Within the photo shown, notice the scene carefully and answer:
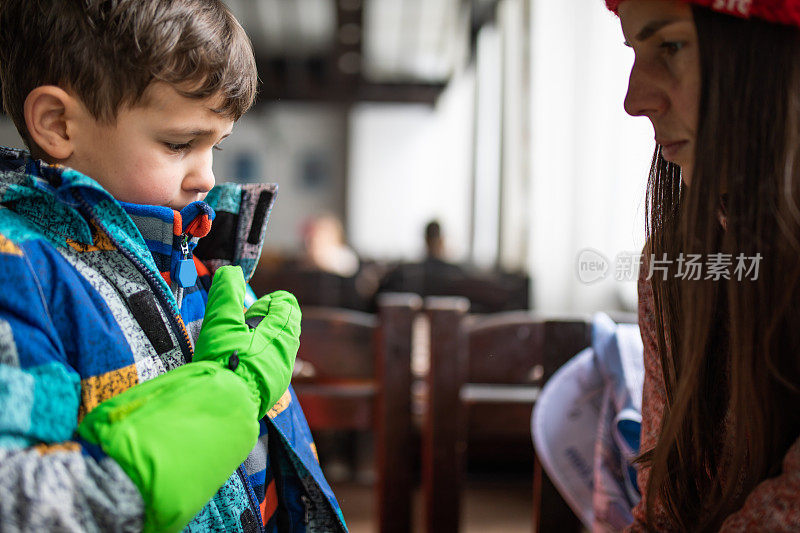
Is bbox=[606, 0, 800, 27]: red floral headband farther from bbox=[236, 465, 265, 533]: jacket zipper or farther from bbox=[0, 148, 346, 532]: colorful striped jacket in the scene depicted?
bbox=[236, 465, 265, 533]: jacket zipper

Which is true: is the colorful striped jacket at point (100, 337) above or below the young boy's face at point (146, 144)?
below

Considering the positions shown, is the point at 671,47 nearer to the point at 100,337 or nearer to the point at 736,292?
the point at 736,292

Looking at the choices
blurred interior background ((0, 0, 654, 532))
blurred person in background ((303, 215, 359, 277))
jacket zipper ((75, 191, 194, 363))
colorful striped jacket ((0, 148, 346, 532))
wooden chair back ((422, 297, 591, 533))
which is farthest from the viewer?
blurred person in background ((303, 215, 359, 277))

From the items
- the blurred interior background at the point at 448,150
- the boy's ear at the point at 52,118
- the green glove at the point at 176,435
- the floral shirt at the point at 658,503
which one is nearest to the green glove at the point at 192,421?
the green glove at the point at 176,435

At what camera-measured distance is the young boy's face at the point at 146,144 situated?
0.59m

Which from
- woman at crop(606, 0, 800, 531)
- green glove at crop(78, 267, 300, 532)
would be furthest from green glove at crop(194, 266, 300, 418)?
woman at crop(606, 0, 800, 531)

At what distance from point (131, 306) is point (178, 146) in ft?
0.54

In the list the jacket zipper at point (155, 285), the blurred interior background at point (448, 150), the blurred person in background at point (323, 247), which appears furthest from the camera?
the blurred person in background at point (323, 247)

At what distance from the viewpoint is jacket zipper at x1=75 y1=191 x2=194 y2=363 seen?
1.83ft

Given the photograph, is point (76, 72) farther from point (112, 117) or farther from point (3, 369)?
point (3, 369)

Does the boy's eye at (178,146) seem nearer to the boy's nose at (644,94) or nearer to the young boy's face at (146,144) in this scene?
the young boy's face at (146,144)

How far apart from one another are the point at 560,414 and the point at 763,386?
455 millimetres

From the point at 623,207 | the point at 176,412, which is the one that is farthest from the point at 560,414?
the point at 623,207

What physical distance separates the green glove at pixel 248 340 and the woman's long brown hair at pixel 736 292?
0.40 metres
